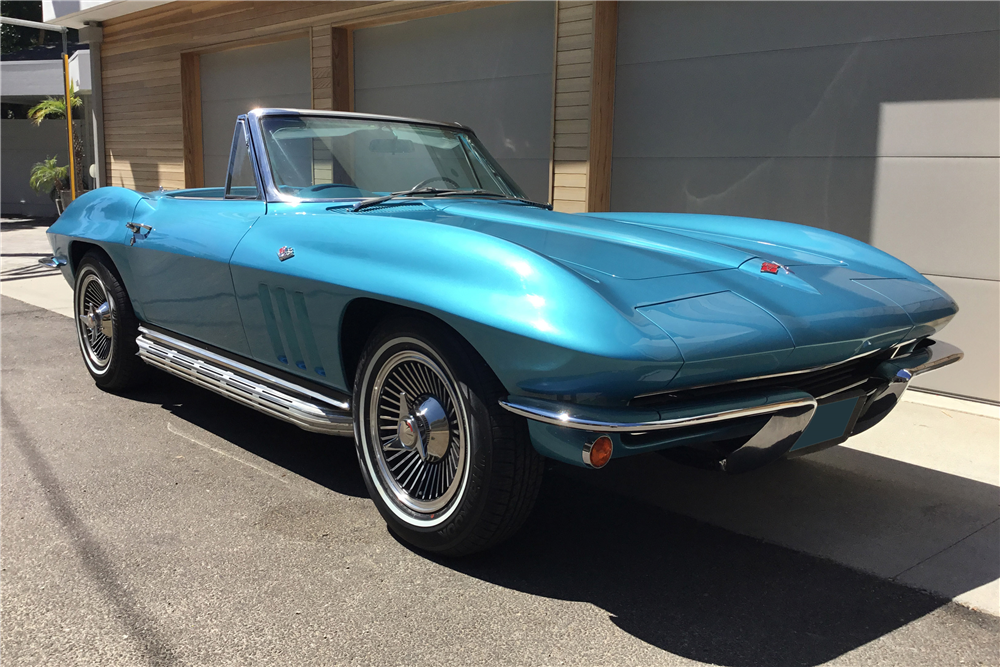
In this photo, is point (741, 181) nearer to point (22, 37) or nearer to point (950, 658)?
point (950, 658)

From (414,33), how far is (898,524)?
6865mm

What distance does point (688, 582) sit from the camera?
2.62 m

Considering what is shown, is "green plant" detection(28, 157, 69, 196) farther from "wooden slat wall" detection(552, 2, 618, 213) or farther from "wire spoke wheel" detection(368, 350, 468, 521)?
"wire spoke wheel" detection(368, 350, 468, 521)

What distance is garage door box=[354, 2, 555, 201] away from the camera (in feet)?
24.0

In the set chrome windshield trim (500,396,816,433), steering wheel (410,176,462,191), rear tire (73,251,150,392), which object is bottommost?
rear tire (73,251,150,392)

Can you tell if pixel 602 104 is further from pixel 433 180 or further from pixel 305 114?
pixel 305 114

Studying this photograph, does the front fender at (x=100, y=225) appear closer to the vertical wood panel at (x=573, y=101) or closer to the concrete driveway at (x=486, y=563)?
the concrete driveway at (x=486, y=563)

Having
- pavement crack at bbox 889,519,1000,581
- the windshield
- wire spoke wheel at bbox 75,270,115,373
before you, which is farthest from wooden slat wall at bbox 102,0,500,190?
pavement crack at bbox 889,519,1000,581

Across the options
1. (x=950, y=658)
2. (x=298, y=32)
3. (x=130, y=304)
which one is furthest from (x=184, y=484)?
(x=298, y=32)

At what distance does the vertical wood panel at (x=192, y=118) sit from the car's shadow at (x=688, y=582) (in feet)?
31.9

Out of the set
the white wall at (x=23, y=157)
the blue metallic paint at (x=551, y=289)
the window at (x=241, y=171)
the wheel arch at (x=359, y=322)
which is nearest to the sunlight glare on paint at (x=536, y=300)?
the blue metallic paint at (x=551, y=289)

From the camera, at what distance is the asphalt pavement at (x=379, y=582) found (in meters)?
2.21

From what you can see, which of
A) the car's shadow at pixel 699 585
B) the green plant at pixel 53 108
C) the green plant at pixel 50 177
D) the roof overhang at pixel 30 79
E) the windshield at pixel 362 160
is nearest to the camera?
the car's shadow at pixel 699 585

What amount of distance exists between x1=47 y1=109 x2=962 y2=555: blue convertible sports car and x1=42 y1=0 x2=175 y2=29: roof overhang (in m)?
9.47
